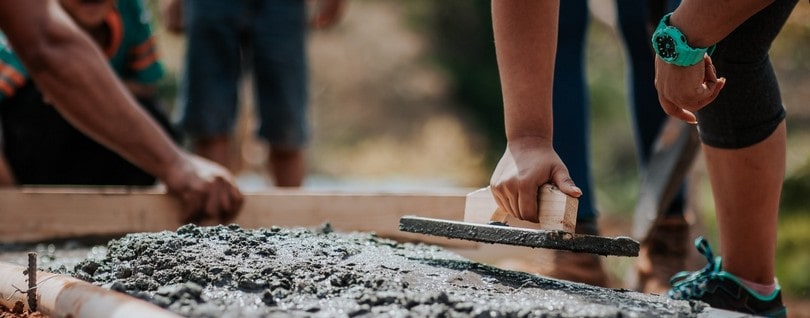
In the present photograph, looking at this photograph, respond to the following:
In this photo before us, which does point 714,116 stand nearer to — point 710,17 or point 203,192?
point 710,17

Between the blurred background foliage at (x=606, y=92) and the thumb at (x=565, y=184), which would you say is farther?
the blurred background foliage at (x=606, y=92)

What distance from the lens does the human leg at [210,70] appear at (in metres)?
3.38

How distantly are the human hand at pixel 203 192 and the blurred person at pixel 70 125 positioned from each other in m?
0.93

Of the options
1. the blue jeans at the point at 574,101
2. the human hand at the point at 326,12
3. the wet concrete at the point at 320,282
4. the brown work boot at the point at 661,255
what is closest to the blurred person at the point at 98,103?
the wet concrete at the point at 320,282

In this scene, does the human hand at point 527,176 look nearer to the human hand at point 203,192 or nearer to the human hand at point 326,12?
the human hand at point 203,192

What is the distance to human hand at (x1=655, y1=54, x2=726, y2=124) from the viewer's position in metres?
1.42

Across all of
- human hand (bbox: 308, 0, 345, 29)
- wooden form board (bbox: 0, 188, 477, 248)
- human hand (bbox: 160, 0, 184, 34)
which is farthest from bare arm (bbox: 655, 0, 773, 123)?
human hand (bbox: 308, 0, 345, 29)

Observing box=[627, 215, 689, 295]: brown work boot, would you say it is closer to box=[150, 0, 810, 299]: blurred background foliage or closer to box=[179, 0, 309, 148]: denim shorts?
box=[150, 0, 810, 299]: blurred background foliage

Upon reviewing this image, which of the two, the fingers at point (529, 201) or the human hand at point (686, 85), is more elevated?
the human hand at point (686, 85)

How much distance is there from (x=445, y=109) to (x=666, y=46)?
8.86 m

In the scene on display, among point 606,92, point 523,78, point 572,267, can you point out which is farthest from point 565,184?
point 606,92

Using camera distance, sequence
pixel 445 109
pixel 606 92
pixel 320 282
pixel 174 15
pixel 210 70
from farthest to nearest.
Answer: pixel 445 109 → pixel 606 92 → pixel 174 15 → pixel 210 70 → pixel 320 282

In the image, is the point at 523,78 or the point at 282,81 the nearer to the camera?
the point at 523,78

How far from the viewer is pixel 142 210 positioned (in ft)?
8.04
